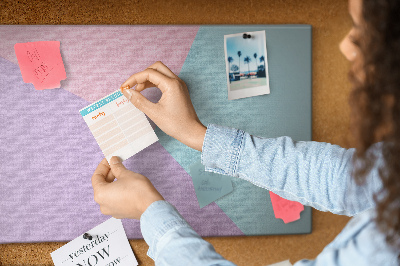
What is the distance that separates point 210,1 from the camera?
74 centimetres

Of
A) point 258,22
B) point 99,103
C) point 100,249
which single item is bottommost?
point 100,249

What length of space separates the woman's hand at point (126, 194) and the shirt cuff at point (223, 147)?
12 cm

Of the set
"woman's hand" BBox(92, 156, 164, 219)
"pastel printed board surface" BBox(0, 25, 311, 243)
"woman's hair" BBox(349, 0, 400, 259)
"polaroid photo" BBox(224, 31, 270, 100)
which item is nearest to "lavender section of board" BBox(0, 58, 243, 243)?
"pastel printed board surface" BBox(0, 25, 311, 243)

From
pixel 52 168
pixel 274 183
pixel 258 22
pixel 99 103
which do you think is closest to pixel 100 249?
pixel 52 168

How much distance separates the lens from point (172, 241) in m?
0.46

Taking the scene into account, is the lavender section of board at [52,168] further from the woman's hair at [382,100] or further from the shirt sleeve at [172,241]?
the woman's hair at [382,100]

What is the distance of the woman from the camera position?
1.18 feet

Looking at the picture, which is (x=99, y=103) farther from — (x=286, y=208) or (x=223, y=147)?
(x=286, y=208)

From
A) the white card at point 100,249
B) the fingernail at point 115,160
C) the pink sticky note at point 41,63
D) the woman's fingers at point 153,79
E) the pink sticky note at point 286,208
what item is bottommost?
the white card at point 100,249

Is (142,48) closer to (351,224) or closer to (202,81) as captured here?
(202,81)

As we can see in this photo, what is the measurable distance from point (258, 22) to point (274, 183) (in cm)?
39

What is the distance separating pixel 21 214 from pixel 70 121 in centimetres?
25

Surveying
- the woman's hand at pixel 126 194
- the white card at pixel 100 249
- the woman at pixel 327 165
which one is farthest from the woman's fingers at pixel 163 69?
the white card at pixel 100 249

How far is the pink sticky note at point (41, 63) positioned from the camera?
72 centimetres
